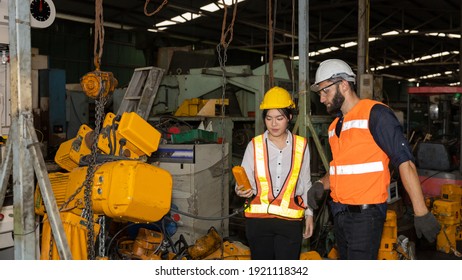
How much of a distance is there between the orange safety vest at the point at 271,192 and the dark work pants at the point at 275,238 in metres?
0.04

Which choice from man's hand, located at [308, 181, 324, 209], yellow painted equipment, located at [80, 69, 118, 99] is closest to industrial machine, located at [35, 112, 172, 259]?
yellow painted equipment, located at [80, 69, 118, 99]

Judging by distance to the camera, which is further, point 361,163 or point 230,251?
point 230,251

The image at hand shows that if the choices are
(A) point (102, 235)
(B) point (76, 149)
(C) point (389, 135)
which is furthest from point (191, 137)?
(C) point (389, 135)

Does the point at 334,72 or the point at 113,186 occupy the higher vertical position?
the point at 334,72

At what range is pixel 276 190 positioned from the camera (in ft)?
9.39

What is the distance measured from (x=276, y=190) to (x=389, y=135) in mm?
785

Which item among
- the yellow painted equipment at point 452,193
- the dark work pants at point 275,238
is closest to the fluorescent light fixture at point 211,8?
the yellow painted equipment at point 452,193

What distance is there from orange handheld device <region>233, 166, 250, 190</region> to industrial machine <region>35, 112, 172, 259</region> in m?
0.46

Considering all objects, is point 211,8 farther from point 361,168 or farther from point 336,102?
point 361,168

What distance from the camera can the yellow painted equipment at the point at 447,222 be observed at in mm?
5559

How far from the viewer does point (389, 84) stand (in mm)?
28266

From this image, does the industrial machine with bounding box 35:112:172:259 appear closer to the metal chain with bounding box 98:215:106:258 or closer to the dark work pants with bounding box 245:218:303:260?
the metal chain with bounding box 98:215:106:258

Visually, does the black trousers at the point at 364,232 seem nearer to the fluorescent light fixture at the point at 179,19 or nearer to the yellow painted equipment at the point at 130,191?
the yellow painted equipment at the point at 130,191

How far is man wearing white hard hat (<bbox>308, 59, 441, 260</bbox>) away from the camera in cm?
238
